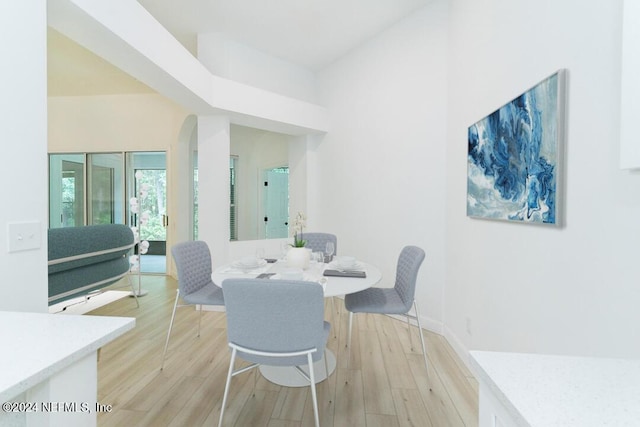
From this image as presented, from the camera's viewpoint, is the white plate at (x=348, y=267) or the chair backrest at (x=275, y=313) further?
the white plate at (x=348, y=267)

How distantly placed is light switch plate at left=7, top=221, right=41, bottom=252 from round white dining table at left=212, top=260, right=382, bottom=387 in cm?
90

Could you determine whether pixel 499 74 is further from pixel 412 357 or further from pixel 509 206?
pixel 412 357

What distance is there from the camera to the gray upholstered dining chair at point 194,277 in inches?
90.5

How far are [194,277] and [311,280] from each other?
1.11 meters

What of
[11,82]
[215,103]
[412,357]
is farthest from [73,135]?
[412,357]

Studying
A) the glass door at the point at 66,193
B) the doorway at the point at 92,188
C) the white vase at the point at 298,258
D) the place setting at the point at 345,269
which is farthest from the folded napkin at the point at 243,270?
the glass door at the point at 66,193

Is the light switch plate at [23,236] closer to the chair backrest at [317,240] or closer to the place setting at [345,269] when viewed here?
the place setting at [345,269]

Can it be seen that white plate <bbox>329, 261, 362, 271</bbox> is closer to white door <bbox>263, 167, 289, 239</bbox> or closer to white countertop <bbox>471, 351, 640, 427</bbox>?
white countertop <bbox>471, 351, 640, 427</bbox>

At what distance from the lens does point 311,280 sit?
1.99 meters

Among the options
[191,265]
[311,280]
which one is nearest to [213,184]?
[191,265]

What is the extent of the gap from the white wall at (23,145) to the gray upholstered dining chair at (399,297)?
5.71ft

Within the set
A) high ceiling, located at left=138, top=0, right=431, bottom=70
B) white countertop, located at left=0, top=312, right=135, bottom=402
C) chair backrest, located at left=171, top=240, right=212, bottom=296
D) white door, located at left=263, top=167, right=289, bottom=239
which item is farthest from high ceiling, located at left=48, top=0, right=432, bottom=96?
white countertop, located at left=0, top=312, right=135, bottom=402

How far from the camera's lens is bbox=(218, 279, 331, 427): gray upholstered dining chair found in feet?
4.53

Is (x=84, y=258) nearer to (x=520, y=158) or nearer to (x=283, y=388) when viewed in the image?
(x=283, y=388)
